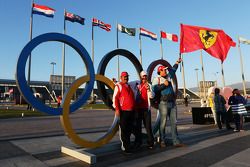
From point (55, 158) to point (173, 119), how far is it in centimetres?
299

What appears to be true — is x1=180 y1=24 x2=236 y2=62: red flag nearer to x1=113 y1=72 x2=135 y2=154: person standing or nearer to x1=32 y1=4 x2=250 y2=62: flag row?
x1=32 y1=4 x2=250 y2=62: flag row

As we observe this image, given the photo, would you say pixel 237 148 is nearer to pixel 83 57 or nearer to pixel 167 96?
pixel 167 96

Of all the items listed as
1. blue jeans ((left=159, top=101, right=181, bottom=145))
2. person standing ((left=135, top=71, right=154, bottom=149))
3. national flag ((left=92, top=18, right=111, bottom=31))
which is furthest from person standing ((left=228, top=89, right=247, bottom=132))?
national flag ((left=92, top=18, right=111, bottom=31))

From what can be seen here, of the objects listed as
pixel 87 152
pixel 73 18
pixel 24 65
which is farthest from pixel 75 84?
pixel 73 18

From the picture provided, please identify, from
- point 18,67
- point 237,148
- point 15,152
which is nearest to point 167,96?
point 237,148

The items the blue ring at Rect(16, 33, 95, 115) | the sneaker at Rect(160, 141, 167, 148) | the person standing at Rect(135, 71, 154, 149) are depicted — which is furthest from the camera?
the sneaker at Rect(160, 141, 167, 148)

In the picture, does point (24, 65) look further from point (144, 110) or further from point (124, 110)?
point (144, 110)

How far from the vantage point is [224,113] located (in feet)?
31.3

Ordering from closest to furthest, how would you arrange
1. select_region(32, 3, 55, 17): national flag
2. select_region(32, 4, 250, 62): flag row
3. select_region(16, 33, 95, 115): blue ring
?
select_region(16, 33, 95, 115): blue ring
select_region(32, 4, 250, 62): flag row
select_region(32, 3, 55, 17): national flag

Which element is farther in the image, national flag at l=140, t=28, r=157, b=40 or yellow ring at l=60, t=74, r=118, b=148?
national flag at l=140, t=28, r=157, b=40

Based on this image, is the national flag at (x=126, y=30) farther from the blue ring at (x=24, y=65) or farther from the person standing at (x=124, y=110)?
the person standing at (x=124, y=110)

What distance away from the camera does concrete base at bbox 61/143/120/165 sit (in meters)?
4.45

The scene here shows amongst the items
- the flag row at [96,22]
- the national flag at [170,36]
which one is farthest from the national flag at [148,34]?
the national flag at [170,36]

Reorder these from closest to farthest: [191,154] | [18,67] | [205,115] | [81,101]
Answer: [18,67] → [191,154] → [81,101] → [205,115]
